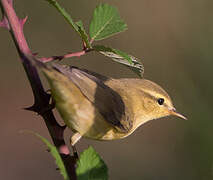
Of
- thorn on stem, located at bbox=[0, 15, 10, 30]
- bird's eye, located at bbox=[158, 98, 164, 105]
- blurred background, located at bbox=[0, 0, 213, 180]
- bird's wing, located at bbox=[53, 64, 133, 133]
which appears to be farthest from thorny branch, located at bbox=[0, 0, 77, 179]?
blurred background, located at bbox=[0, 0, 213, 180]

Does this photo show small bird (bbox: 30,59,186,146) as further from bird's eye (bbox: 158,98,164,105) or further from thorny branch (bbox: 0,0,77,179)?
bird's eye (bbox: 158,98,164,105)

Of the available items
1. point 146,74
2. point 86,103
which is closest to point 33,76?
point 86,103

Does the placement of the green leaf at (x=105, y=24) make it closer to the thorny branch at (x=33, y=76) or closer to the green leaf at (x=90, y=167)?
the thorny branch at (x=33, y=76)

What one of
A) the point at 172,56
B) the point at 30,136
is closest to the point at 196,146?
the point at 172,56

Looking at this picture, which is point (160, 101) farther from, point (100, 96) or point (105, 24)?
point (105, 24)

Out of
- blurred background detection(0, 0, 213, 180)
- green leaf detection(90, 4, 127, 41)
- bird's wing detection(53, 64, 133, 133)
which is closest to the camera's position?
green leaf detection(90, 4, 127, 41)
